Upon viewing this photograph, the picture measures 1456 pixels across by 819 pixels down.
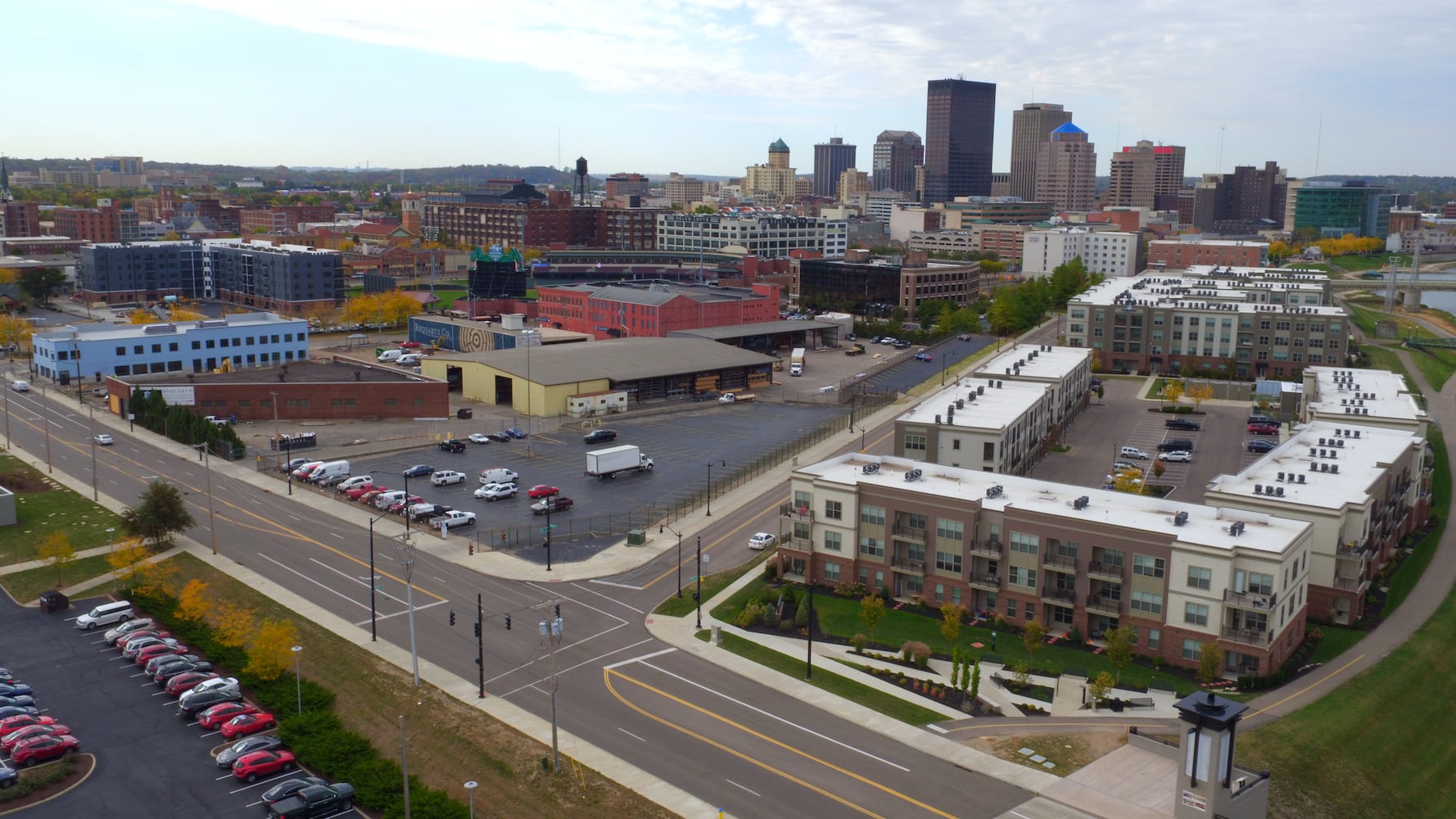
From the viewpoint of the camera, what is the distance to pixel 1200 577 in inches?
1800

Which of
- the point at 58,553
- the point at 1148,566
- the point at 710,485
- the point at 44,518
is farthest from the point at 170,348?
the point at 1148,566

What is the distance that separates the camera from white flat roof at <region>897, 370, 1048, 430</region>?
68750 millimetres

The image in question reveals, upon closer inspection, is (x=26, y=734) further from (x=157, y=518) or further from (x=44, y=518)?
(x=44, y=518)

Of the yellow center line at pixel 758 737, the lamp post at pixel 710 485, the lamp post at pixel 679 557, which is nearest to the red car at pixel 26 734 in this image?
the yellow center line at pixel 758 737

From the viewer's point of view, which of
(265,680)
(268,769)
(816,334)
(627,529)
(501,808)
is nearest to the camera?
(501,808)

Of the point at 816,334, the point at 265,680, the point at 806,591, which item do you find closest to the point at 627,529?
the point at 806,591

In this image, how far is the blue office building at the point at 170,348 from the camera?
10462 cm

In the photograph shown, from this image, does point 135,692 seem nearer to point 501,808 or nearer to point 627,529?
point 501,808

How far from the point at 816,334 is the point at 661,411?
50282 mm

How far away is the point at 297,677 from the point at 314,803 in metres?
8.73

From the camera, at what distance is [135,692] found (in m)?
43.0

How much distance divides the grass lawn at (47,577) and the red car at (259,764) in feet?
74.2

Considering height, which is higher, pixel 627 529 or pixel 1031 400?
pixel 1031 400

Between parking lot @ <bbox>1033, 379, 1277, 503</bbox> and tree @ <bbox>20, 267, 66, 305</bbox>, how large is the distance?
5693 inches
